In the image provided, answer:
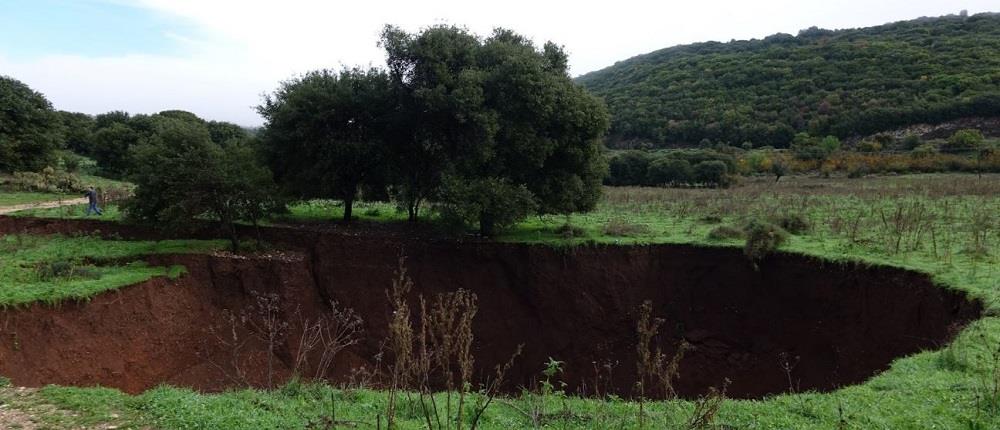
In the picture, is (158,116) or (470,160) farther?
(158,116)

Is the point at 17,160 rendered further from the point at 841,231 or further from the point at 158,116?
the point at 841,231

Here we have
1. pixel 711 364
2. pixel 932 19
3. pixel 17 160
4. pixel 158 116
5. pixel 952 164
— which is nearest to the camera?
pixel 711 364

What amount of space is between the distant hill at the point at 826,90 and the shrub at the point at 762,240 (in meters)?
34.6

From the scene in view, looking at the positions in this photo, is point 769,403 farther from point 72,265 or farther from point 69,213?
point 69,213

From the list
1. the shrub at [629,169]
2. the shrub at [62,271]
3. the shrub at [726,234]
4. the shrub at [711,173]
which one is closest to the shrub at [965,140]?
the shrub at [711,173]

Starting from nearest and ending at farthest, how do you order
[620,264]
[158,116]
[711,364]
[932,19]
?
[711,364], [620,264], [158,116], [932,19]

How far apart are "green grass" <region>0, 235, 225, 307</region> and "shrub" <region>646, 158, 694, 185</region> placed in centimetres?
2816

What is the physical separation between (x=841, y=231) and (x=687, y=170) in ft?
67.7

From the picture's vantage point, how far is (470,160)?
15.6m

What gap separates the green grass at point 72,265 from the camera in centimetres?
1144

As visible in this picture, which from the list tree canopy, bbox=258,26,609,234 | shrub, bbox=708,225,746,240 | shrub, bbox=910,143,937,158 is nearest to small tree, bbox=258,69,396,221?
tree canopy, bbox=258,26,609,234

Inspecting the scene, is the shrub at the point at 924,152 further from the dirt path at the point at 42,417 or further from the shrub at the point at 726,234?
the dirt path at the point at 42,417

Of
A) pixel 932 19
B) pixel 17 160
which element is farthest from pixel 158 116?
pixel 932 19

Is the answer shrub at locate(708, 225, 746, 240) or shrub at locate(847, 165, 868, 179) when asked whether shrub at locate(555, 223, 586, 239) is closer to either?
shrub at locate(708, 225, 746, 240)
